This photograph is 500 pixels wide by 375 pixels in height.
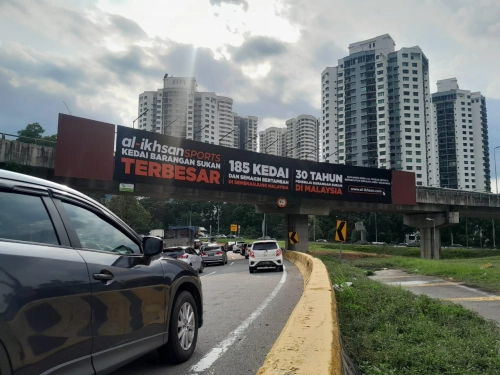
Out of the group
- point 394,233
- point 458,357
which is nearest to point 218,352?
point 458,357

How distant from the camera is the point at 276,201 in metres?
35.6

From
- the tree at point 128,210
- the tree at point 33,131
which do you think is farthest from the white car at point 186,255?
the tree at point 33,131

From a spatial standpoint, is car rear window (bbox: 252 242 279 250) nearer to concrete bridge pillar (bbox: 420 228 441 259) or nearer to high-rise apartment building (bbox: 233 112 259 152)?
concrete bridge pillar (bbox: 420 228 441 259)

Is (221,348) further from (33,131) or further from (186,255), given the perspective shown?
→ (33,131)

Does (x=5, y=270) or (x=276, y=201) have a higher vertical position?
(x=276, y=201)

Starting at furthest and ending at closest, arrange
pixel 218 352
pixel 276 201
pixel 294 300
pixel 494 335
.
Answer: pixel 276 201 → pixel 294 300 → pixel 494 335 → pixel 218 352

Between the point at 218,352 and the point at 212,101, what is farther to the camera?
the point at 212,101

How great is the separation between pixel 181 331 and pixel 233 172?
27.4 m

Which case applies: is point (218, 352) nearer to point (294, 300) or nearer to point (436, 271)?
point (294, 300)

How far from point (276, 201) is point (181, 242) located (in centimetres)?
1538

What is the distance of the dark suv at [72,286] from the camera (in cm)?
248

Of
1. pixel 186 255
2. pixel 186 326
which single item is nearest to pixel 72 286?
pixel 186 326

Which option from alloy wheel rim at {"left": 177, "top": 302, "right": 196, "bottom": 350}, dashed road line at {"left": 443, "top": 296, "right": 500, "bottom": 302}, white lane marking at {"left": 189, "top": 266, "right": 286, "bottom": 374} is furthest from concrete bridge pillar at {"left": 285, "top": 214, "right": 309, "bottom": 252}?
alloy wheel rim at {"left": 177, "top": 302, "right": 196, "bottom": 350}

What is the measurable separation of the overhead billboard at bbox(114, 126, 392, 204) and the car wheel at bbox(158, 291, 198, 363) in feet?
74.3
